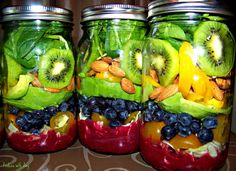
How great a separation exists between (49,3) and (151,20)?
12.7 inches

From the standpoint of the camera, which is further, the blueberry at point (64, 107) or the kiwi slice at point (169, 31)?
the blueberry at point (64, 107)

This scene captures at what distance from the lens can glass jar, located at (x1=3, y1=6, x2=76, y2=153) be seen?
1.69 ft

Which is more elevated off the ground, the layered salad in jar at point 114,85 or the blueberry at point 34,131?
the layered salad in jar at point 114,85

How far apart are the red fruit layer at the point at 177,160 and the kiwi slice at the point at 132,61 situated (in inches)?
4.8

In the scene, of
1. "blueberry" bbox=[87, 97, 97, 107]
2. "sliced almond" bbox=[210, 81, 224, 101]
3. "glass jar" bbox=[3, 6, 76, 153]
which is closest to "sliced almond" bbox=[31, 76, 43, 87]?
"glass jar" bbox=[3, 6, 76, 153]

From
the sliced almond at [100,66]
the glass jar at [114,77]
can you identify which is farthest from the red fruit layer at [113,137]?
the sliced almond at [100,66]

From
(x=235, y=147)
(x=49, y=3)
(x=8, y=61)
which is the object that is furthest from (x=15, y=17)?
(x=235, y=147)

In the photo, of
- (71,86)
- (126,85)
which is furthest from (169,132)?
(71,86)

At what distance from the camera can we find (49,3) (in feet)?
2.25

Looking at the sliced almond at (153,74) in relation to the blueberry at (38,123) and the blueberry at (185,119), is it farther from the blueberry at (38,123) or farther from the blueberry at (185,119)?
the blueberry at (38,123)

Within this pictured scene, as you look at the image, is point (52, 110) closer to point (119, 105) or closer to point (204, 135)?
point (119, 105)

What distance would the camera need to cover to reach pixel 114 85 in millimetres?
522

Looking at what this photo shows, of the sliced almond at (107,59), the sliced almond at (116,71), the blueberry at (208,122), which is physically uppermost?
the sliced almond at (107,59)

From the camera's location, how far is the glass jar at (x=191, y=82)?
0.42 m
